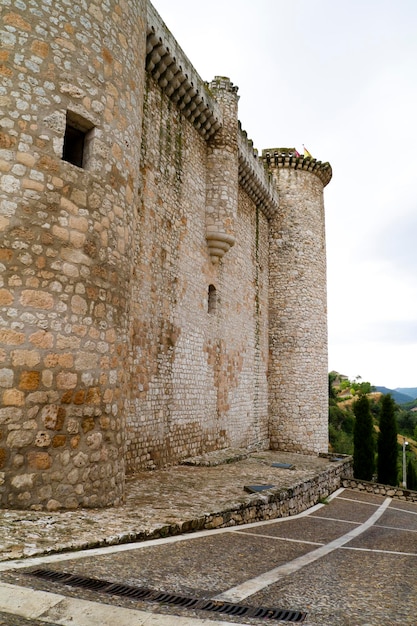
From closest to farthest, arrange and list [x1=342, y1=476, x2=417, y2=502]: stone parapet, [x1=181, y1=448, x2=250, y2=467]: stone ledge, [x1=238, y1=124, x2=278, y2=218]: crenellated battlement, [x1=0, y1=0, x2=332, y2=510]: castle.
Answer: [x1=0, y1=0, x2=332, y2=510]: castle → [x1=181, y1=448, x2=250, y2=467]: stone ledge → [x1=238, y1=124, x2=278, y2=218]: crenellated battlement → [x1=342, y1=476, x2=417, y2=502]: stone parapet

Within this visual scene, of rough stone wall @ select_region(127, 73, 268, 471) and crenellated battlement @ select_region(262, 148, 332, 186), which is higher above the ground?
crenellated battlement @ select_region(262, 148, 332, 186)

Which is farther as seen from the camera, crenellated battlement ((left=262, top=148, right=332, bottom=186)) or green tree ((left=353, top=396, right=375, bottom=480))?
green tree ((left=353, top=396, right=375, bottom=480))

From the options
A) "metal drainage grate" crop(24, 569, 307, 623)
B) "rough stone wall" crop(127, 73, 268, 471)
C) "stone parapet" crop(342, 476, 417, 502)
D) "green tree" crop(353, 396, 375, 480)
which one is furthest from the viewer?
"green tree" crop(353, 396, 375, 480)

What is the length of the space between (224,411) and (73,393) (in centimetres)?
852

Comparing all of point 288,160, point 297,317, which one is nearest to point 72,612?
point 297,317

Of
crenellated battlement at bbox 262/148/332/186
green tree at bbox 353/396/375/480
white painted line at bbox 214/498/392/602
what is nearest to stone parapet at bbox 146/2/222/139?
crenellated battlement at bbox 262/148/332/186

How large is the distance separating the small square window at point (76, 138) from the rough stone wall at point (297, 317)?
1273 cm

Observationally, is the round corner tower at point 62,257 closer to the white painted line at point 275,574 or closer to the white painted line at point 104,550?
the white painted line at point 104,550

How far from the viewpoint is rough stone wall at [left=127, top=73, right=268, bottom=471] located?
8.97m

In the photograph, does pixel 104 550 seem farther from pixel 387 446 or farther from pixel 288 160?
pixel 387 446

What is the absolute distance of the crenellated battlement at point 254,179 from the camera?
1434cm

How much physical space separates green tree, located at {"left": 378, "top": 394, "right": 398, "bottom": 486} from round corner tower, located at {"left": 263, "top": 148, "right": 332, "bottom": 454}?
2.96 m

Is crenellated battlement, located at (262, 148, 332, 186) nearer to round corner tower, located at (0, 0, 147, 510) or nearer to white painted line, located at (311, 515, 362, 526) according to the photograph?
round corner tower, located at (0, 0, 147, 510)

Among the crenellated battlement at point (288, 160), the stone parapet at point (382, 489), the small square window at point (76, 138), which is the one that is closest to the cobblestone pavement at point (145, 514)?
the small square window at point (76, 138)
